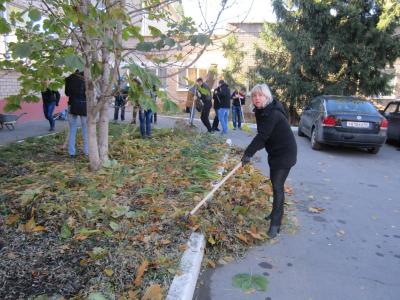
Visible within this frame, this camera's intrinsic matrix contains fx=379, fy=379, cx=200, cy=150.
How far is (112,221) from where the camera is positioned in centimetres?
418

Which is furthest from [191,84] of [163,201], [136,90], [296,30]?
[296,30]

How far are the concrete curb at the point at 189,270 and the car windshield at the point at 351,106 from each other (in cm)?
723

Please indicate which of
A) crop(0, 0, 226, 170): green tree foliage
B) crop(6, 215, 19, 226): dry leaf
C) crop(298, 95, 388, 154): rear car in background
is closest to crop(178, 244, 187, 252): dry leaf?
crop(0, 0, 226, 170): green tree foliage

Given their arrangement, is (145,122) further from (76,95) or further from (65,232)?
(65,232)

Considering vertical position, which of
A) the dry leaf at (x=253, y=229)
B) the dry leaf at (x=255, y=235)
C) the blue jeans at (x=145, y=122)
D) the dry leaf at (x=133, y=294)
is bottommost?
the dry leaf at (x=255, y=235)

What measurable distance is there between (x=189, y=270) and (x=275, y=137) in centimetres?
189

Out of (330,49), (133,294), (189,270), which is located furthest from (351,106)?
(133,294)

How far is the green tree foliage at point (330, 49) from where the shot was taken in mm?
15844

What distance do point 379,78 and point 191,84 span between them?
13.7 meters

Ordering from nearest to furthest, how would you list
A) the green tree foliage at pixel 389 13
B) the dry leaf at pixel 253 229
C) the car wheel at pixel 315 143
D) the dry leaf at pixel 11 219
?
the dry leaf at pixel 11 219
the dry leaf at pixel 253 229
the car wheel at pixel 315 143
the green tree foliage at pixel 389 13

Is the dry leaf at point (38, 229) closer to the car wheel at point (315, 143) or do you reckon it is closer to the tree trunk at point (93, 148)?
the tree trunk at point (93, 148)

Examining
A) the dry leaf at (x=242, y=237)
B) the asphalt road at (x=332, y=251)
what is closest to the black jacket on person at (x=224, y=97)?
the asphalt road at (x=332, y=251)

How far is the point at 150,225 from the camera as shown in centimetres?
416

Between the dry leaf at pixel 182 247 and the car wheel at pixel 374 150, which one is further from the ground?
the car wheel at pixel 374 150
